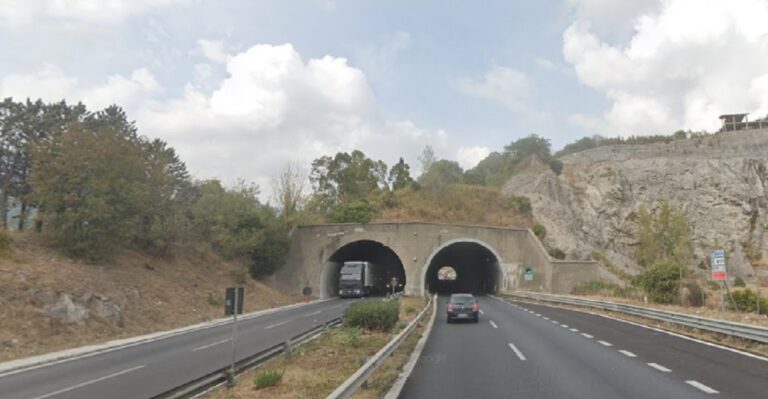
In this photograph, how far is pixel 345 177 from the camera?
79000mm

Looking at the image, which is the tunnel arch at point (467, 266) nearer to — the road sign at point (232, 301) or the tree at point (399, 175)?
the tree at point (399, 175)

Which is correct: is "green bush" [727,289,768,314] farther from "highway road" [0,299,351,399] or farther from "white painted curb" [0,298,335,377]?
"white painted curb" [0,298,335,377]

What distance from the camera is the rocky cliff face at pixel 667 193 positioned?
6962 centimetres

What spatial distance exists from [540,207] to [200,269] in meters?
46.2

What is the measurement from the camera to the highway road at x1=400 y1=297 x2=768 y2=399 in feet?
28.0

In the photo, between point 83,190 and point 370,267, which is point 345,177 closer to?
point 370,267

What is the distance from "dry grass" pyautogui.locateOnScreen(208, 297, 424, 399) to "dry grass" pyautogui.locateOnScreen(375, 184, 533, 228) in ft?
166

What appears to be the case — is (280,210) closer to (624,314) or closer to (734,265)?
(624,314)

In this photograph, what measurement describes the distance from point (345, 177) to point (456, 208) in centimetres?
1849

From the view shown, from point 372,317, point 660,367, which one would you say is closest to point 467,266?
point 372,317

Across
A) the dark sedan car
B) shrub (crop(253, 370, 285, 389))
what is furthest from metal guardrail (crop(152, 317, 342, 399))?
the dark sedan car

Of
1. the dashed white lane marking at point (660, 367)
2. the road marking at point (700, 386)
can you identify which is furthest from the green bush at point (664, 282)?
the road marking at point (700, 386)

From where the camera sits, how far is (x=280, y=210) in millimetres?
59562

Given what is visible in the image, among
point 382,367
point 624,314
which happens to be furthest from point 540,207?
point 382,367
